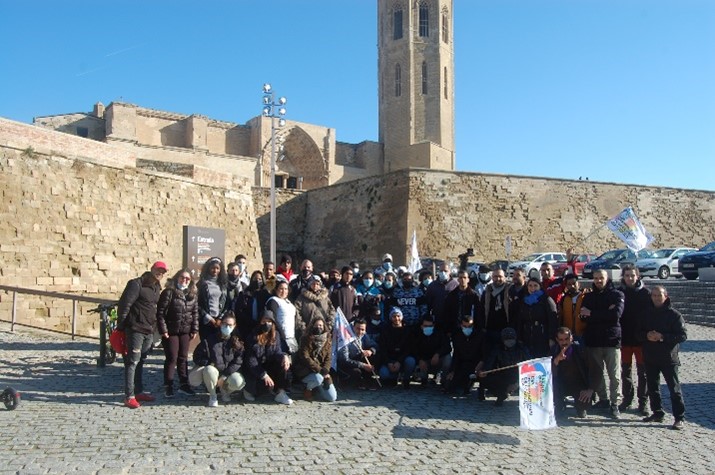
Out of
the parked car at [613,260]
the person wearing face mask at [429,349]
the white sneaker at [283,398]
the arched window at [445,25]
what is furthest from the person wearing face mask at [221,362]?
the arched window at [445,25]

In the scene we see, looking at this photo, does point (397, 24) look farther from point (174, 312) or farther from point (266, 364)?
point (266, 364)

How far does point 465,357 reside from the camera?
25.8 feet

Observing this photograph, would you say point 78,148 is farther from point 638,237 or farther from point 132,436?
point 638,237

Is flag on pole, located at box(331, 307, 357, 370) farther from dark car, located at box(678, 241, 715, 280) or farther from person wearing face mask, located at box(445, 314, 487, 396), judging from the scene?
dark car, located at box(678, 241, 715, 280)

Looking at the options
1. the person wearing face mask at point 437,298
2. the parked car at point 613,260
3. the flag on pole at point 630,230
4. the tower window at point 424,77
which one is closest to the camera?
the person wearing face mask at point 437,298

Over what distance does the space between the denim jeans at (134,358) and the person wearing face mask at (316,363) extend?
191 centimetres

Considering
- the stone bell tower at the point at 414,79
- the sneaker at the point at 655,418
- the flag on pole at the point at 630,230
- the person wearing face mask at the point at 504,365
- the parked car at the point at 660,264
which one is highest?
the stone bell tower at the point at 414,79

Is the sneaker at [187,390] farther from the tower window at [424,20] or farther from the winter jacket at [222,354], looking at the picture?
the tower window at [424,20]

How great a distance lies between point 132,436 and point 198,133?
113 ft

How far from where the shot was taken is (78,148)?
18.3m

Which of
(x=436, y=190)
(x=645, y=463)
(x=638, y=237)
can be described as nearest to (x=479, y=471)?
(x=645, y=463)

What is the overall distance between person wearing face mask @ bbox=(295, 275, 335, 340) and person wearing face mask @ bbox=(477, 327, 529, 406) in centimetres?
218

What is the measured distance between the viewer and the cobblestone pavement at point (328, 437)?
4.93 metres

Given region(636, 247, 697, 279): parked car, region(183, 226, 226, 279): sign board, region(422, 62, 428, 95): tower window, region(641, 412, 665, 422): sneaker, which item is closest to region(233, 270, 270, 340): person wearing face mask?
region(183, 226, 226, 279): sign board
